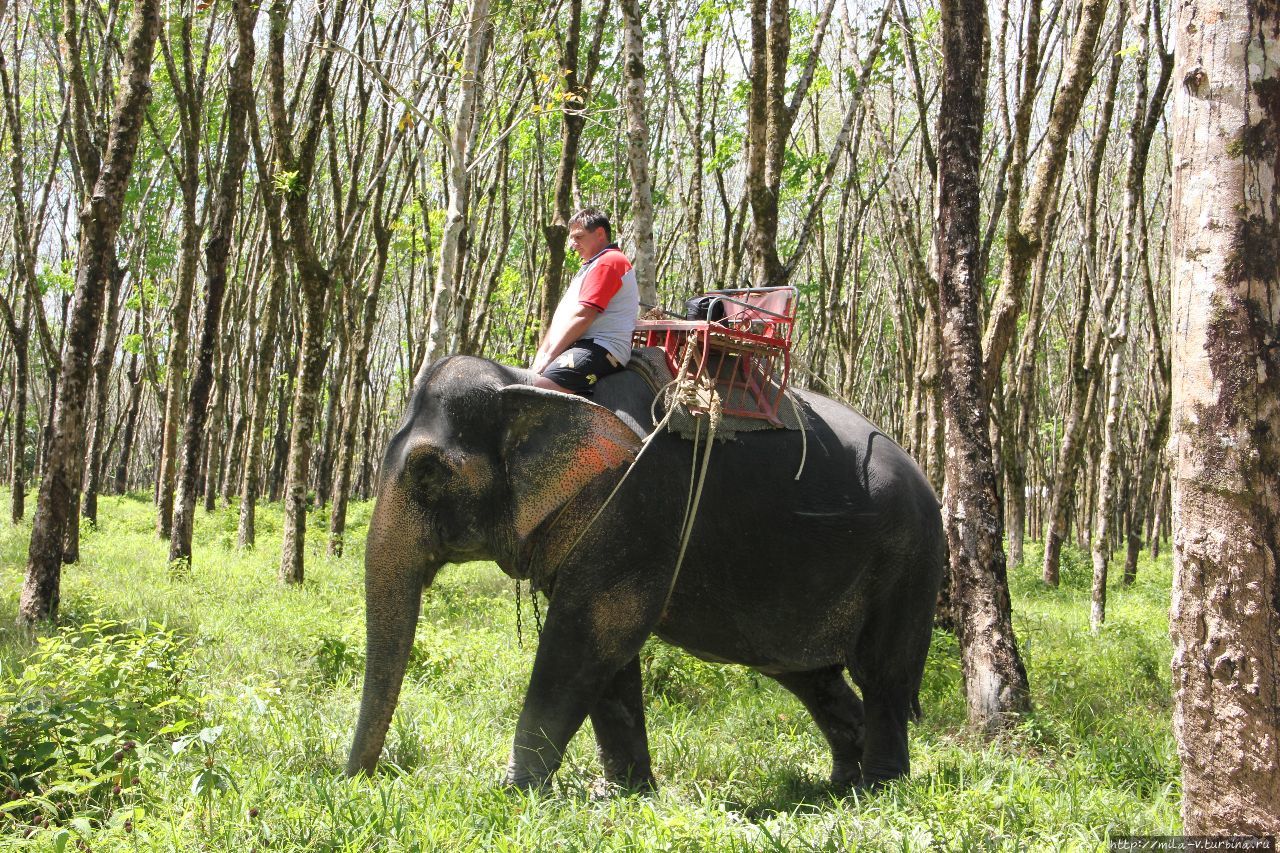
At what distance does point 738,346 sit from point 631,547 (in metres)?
1.09

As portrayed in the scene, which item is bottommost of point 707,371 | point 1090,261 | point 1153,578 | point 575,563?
point 1153,578

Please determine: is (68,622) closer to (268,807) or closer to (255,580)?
(255,580)

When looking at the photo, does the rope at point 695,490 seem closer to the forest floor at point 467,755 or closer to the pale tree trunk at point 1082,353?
the forest floor at point 467,755

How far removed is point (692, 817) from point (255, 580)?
8599 mm

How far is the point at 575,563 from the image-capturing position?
4504 millimetres

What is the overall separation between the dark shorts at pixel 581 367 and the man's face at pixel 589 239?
49 centimetres

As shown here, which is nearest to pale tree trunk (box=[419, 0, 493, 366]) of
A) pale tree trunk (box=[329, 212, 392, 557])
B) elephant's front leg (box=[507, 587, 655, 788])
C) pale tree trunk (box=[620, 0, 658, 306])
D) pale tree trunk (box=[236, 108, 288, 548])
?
pale tree trunk (box=[620, 0, 658, 306])

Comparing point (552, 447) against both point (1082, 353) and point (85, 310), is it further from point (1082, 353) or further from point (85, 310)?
point (1082, 353)

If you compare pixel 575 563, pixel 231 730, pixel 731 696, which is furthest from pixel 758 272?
pixel 231 730

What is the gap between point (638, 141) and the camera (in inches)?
320

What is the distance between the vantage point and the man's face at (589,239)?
5102 mm

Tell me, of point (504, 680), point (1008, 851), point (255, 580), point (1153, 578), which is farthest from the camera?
point (1153, 578)

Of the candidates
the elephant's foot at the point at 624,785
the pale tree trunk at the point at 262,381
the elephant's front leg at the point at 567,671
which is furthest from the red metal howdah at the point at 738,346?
the pale tree trunk at the point at 262,381

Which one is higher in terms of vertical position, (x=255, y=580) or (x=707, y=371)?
(x=707, y=371)
